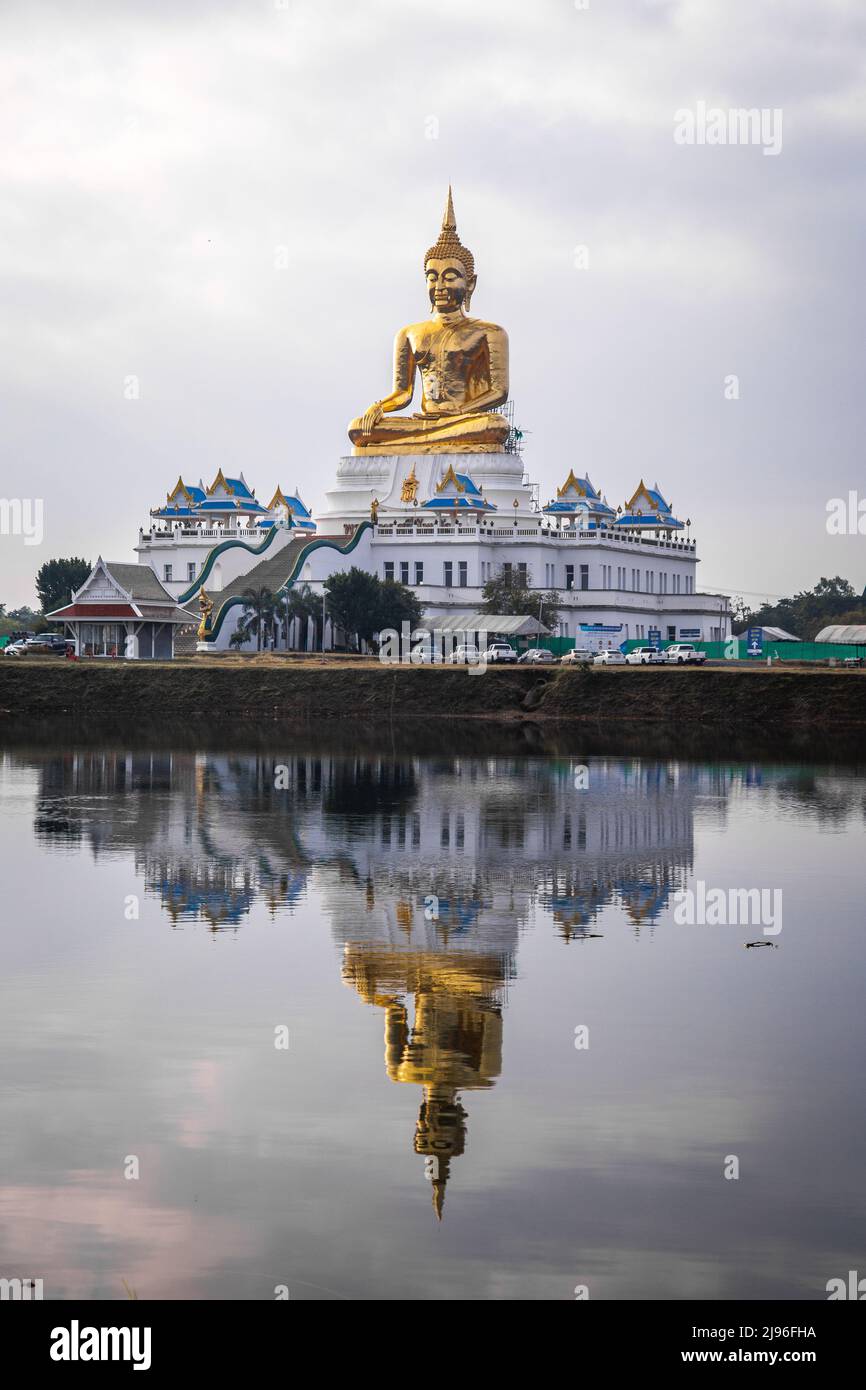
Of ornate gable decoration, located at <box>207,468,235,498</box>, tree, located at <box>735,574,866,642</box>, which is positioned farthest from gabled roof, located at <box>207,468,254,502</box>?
tree, located at <box>735,574,866,642</box>

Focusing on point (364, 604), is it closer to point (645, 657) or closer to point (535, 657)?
point (535, 657)

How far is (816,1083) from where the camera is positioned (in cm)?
1656

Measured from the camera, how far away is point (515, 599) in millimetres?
82875

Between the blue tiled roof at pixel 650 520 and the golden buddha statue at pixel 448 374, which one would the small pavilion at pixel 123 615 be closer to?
the golden buddha statue at pixel 448 374

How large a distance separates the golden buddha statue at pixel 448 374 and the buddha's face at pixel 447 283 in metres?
0.05

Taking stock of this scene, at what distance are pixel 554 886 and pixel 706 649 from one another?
59.8m

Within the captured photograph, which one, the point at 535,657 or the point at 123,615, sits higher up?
the point at 123,615

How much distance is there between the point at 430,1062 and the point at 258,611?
213 feet

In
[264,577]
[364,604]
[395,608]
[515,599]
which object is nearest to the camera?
[364,604]

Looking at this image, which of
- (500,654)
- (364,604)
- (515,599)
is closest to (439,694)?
(500,654)

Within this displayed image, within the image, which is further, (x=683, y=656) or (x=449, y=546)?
(x=449, y=546)
